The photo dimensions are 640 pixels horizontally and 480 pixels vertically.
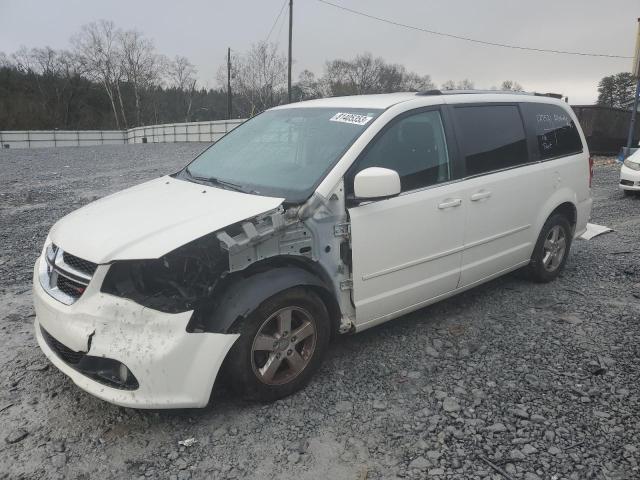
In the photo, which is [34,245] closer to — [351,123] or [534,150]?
[351,123]

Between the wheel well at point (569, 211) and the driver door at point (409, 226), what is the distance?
1669 mm

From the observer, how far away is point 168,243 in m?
2.66

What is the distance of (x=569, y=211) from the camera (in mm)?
5129

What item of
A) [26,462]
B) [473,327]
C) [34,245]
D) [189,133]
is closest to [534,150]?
[473,327]

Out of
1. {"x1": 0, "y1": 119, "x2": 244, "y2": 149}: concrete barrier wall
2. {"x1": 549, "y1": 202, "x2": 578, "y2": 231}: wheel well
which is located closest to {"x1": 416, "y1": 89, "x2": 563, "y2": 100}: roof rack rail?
{"x1": 549, "y1": 202, "x2": 578, "y2": 231}: wheel well

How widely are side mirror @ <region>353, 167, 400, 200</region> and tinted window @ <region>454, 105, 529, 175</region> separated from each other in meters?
1.08

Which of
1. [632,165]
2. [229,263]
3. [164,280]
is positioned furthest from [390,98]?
[632,165]

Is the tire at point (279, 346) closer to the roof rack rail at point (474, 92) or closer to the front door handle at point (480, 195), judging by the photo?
the front door handle at point (480, 195)

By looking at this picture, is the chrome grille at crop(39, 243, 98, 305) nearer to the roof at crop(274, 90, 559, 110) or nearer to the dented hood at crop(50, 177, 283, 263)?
the dented hood at crop(50, 177, 283, 263)

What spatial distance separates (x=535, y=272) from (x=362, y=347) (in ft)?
7.08

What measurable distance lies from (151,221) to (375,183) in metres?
1.32

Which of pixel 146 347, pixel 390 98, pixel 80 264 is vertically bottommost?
pixel 146 347

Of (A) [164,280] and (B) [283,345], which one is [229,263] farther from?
(B) [283,345]

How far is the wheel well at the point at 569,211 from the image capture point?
16.3ft
